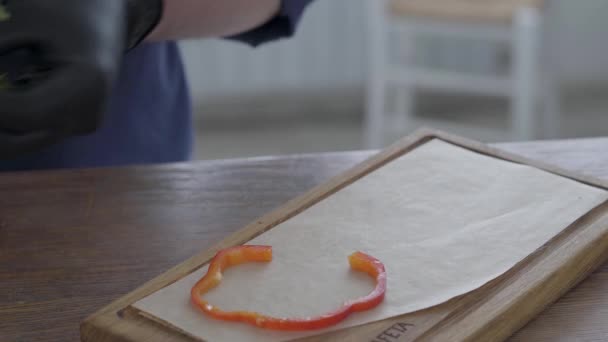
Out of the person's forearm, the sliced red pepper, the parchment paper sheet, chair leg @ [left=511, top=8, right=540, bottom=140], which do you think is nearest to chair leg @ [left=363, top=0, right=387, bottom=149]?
chair leg @ [left=511, top=8, right=540, bottom=140]

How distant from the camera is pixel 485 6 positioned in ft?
5.84

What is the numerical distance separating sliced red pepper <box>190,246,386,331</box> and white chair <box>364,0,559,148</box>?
129cm

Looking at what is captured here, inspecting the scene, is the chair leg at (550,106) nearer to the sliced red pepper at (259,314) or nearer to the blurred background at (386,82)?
the blurred background at (386,82)

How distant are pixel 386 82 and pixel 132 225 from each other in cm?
145

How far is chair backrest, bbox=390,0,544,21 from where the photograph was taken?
1.76 metres

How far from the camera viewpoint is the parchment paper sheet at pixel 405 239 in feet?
1.68

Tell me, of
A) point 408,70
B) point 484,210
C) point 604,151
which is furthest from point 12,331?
point 408,70

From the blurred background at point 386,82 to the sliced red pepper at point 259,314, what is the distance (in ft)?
4.41

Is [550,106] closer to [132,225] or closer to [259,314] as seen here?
[132,225]

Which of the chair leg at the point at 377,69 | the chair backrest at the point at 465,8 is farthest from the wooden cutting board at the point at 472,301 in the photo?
the chair leg at the point at 377,69

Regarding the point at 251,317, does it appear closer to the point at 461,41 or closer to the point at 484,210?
the point at 484,210

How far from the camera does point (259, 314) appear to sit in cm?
50

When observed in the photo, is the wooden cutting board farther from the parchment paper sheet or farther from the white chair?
the white chair

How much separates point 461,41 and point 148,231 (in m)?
1.80
